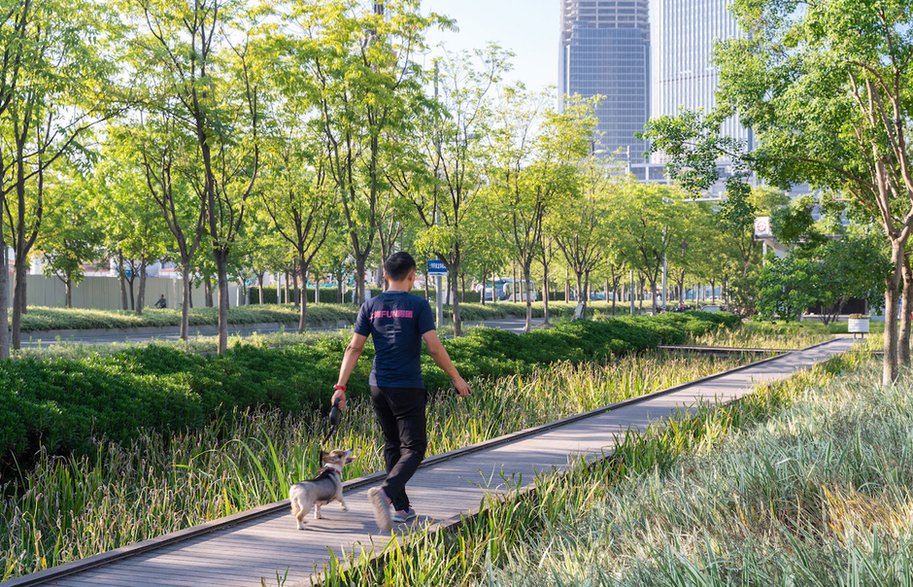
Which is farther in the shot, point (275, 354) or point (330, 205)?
point (330, 205)

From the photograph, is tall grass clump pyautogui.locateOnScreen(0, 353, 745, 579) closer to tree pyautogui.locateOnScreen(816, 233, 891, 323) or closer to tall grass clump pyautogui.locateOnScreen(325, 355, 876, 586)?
tall grass clump pyautogui.locateOnScreen(325, 355, 876, 586)

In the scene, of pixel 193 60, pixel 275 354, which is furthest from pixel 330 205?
pixel 275 354

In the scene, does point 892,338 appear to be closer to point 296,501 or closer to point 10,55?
point 296,501

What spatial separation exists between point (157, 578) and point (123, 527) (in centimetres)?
149

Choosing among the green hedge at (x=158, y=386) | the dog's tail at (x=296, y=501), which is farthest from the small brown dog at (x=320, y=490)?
the green hedge at (x=158, y=386)

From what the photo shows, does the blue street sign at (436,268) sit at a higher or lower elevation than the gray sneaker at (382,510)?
higher

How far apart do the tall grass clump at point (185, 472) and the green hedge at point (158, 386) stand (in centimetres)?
20

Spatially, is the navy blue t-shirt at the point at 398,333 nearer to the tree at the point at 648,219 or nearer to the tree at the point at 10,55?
the tree at the point at 10,55

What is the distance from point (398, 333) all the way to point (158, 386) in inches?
193

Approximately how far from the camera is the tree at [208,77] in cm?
1625

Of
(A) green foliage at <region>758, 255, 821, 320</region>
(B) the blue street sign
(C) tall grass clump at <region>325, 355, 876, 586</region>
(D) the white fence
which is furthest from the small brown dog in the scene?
(D) the white fence

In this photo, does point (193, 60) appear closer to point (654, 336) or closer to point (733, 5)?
point (733, 5)

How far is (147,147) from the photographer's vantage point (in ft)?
59.4

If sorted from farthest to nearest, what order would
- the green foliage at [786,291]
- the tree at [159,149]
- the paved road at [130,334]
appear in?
the green foliage at [786,291], the paved road at [130,334], the tree at [159,149]
